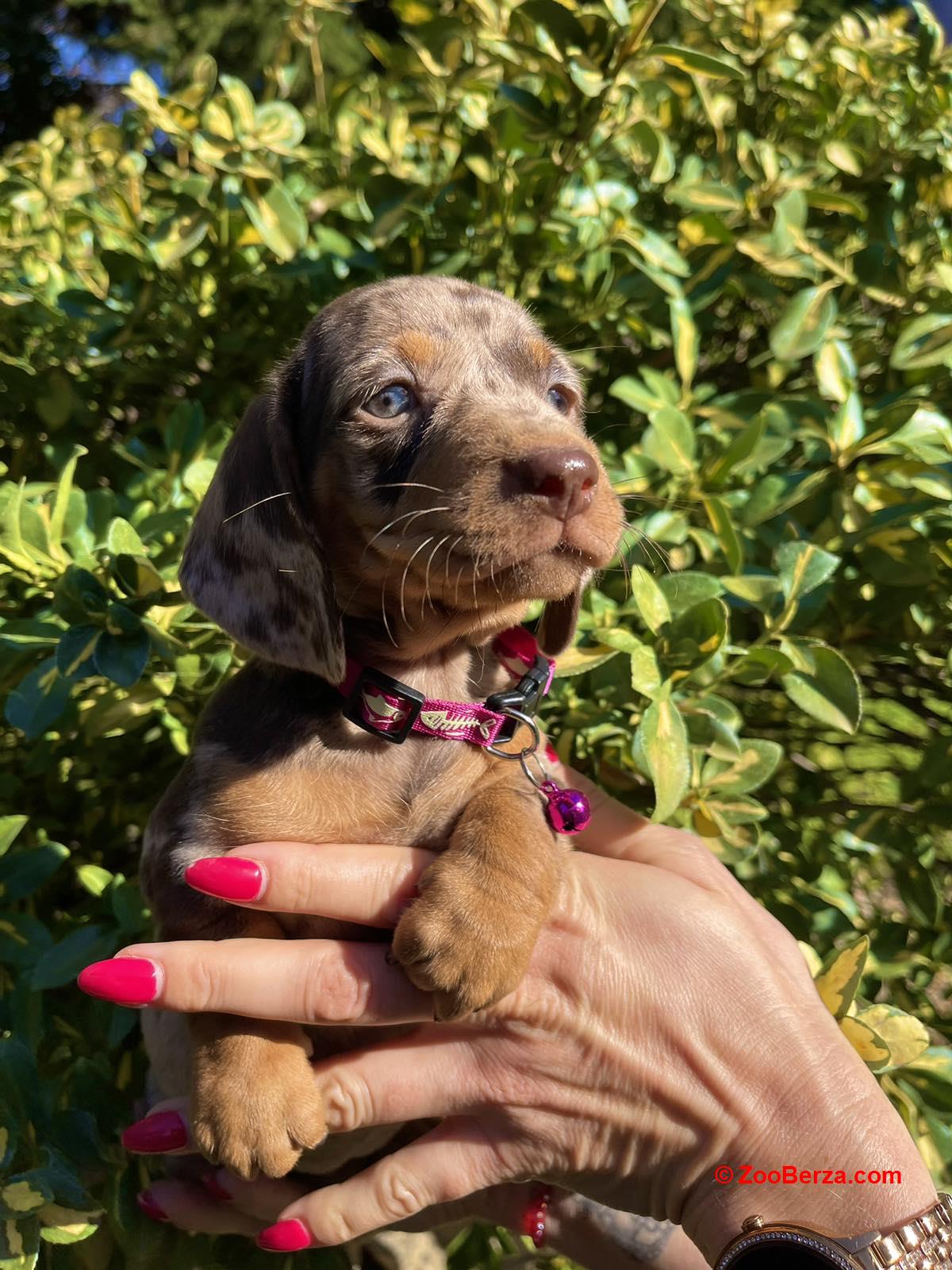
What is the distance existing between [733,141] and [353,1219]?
3.56m

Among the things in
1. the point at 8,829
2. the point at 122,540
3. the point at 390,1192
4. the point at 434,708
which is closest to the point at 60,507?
the point at 122,540

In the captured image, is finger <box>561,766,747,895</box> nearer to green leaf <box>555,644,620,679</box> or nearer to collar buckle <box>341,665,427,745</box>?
green leaf <box>555,644,620,679</box>

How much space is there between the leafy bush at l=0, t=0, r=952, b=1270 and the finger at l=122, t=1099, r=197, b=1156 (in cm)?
7

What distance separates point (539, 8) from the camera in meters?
2.45

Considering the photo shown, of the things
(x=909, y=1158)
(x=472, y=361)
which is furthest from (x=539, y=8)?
(x=909, y=1158)

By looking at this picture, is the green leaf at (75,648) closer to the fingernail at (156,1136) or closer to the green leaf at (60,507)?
the green leaf at (60,507)

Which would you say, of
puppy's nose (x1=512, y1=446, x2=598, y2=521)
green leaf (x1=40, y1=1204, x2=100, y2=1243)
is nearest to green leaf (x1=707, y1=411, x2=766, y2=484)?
puppy's nose (x1=512, y1=446, x2=598, y2=521)

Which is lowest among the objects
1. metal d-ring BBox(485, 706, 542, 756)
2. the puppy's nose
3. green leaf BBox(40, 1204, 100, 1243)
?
green leaf BBox(40, 1204, 100, 1243)

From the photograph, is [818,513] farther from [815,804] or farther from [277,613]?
[277,613]

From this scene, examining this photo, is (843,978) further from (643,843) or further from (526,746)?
(526,746)

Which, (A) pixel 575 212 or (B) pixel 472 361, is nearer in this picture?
(B) pixel 472 361

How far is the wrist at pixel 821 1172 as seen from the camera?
1.92 metres

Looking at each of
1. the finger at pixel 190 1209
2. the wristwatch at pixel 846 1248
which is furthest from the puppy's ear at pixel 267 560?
the wristwatch at pixel 846 1248

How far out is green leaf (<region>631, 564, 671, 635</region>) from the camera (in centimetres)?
219
